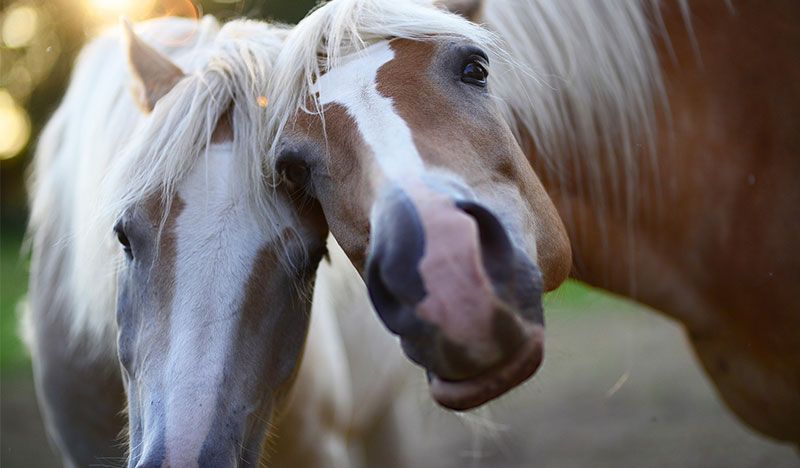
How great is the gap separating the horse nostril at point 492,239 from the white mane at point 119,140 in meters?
0.55

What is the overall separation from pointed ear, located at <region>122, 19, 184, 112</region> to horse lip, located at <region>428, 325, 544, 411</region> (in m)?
1.11

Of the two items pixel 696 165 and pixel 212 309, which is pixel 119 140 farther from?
pixel 696 165

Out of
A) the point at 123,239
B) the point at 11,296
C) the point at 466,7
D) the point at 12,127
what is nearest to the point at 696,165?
the point at 466,7

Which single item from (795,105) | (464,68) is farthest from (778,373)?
(464,68)

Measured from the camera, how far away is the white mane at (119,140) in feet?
5.62

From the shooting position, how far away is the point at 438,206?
129 centimetres

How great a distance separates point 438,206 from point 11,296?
13071mm

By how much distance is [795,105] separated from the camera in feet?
7.25

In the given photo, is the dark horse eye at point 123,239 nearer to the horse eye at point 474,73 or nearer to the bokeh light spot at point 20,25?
the horse eye at point 474,73

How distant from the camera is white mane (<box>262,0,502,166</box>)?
1665mm

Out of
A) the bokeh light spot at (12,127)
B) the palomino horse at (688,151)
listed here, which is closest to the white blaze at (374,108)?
the palomino horse at (688,151)

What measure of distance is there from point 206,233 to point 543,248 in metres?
0.72

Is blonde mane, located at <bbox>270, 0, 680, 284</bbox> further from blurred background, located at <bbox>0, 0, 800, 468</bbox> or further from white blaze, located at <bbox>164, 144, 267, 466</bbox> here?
white blaze, located at <bbox>164, 144, 267, 466</bbox>

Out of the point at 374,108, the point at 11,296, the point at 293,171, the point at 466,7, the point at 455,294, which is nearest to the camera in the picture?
the point at 455,294
